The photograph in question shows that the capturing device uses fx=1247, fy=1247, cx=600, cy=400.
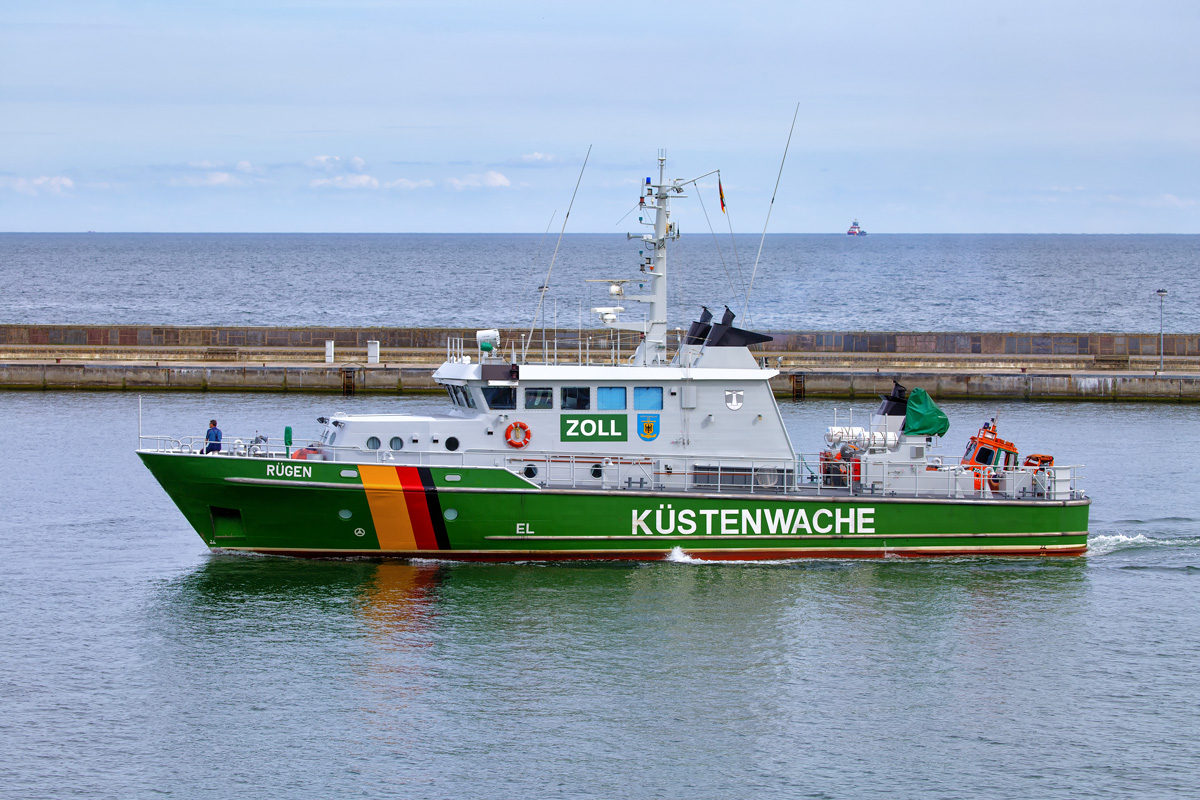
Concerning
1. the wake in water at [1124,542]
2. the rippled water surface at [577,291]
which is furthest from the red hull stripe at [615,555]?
the rippled water surface at [577,291]

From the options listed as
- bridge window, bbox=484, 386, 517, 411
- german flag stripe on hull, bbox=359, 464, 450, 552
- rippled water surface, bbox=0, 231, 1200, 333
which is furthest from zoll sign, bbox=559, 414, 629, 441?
rippled water surface, bbox=0, 231, 1200, 333

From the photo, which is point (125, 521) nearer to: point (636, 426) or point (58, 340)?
point (636, 426)

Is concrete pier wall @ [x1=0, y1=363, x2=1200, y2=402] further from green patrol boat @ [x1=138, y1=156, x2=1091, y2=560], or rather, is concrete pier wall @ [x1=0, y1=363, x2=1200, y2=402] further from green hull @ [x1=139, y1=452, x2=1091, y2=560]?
green hull @ [x1=139, y1=452, x2=1091, y2=560]

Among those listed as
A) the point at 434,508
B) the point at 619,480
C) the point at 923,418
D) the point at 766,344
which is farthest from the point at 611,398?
the point at 766,344

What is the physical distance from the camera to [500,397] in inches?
782

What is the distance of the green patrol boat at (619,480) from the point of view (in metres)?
19.2

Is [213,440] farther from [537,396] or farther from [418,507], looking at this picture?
[537,396]

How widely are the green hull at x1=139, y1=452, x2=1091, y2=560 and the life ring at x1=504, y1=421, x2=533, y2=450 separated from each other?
0.75 m

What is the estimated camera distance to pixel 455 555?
19719 millimetres

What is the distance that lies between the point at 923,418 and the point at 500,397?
7.00 meters

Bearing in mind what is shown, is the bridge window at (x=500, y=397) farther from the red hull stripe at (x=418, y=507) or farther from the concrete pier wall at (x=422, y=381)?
the concrete pier wall at (x=422, y=381)

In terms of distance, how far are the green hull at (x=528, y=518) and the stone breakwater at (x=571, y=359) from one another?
56.1 ft

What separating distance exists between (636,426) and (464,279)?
103 metres

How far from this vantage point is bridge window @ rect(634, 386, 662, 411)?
65.6 ft
